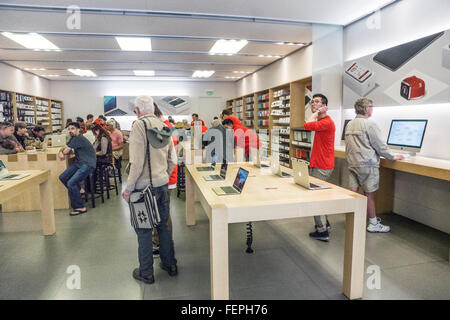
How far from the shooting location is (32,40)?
6.03 m

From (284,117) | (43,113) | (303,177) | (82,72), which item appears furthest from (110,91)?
(303,177)

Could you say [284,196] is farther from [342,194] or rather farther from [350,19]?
[350,19]

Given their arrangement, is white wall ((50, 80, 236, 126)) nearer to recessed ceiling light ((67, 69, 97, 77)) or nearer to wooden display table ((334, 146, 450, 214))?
recessed ceiling light ((67, 69, 97, 77))

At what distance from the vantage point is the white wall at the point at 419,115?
3549 mm

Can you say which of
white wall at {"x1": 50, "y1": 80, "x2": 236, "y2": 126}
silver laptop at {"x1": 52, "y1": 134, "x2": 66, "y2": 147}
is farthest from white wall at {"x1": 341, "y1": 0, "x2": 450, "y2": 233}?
white wall at {"x1": 50, "y1": 80, "x2": 236, "y2": 126}

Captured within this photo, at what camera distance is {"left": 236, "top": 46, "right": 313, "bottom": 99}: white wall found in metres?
6.76

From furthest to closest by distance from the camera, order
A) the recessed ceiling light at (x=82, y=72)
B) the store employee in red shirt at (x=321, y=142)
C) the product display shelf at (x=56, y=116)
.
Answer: the product display shelf at (x=56, y=116)
the recessed ceiling light at (x=82, y=72)
the store employee in red shirt at (x=321, y=142)

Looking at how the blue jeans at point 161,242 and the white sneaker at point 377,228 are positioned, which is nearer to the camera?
the blue jeans at point 161,242

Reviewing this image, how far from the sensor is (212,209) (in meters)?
1.84

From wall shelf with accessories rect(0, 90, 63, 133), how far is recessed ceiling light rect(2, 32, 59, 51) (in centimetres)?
235

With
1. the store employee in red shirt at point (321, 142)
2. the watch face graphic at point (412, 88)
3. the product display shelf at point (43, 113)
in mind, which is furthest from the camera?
the product display shelf at point (43, 113)

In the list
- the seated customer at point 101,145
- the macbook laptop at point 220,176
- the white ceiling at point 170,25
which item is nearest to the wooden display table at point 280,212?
the macbook laptop at point 220,176

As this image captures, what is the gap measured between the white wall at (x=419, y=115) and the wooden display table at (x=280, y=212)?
2.19 m

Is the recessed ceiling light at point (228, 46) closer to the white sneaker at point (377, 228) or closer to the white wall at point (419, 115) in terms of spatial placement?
→ the white wall at point (419, 115)
